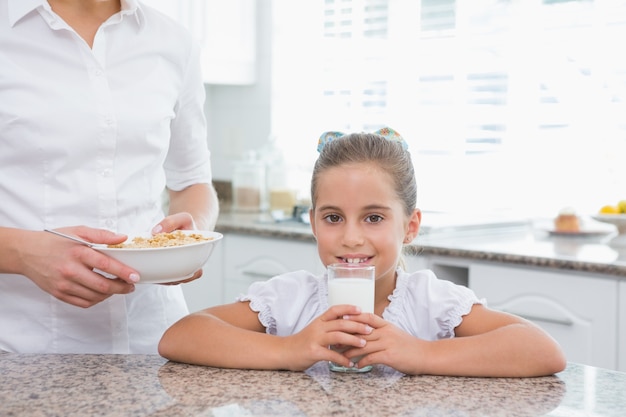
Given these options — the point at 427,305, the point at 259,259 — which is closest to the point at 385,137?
the point at 427,305

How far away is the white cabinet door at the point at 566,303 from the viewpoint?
2.42 m

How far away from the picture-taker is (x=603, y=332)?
95.9 inches

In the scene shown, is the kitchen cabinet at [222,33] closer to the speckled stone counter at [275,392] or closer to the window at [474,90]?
the window at [474,90]

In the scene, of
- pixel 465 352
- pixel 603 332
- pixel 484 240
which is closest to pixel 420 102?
pixel 484 240

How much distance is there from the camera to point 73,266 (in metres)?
1.29

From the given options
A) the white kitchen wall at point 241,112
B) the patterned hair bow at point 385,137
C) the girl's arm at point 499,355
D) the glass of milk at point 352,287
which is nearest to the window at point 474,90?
the white kitchen wall at point 241,112

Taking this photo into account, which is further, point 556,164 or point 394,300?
point 556,164

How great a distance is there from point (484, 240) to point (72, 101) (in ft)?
5.76

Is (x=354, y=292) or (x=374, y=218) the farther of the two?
(x=374, y=218)

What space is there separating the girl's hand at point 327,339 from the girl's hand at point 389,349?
1 cm

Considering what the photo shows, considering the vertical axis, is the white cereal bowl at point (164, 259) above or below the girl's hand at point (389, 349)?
above

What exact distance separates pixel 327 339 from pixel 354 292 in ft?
0.28

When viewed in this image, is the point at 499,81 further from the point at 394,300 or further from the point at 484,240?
the point at 394,300

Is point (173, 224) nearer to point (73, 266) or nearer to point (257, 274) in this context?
point (73, 266)
